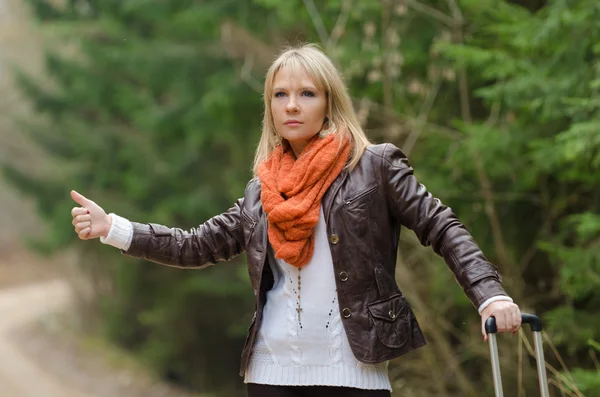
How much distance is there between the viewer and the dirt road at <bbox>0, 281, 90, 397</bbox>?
14.1m

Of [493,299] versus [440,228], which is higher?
[440,228]

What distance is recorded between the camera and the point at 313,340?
9.40 feet

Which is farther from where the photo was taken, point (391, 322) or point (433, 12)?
point (433, 12)

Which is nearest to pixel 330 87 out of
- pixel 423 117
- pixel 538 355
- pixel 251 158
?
pixel 538 355

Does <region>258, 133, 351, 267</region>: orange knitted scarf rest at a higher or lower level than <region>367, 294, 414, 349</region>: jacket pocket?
higher

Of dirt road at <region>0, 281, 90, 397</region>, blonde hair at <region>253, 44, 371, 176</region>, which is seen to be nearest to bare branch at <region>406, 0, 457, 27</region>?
blonde hair at <region>253, 44, 371, 176</region>

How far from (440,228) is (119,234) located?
1.11 meters

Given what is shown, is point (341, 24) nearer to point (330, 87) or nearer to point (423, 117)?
point (423, 117)

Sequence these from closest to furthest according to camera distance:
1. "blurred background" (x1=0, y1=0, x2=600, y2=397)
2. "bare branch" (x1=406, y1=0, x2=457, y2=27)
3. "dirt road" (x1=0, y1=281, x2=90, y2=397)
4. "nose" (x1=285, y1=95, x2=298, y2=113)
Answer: "nose" (x1=285, y1=95, x2=298, y2=113) < "blurred background" (x1=0, y1=0, x2=600, y2=397) < "bare branch" (x1=406, y1=0, x2=457, y2=27) < "dirt road" (x1=0, y1=281, x2=90, y2=397)

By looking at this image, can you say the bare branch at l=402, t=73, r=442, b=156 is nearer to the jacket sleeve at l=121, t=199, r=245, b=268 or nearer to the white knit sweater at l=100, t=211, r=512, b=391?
the jacket sleeve at l=121, t=199, r=245, b=268

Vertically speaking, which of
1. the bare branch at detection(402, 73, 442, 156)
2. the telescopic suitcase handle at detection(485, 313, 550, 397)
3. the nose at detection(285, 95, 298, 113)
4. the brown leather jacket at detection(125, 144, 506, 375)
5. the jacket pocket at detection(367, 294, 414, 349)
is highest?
the bare branch at detection(402, 73, 442, 156)

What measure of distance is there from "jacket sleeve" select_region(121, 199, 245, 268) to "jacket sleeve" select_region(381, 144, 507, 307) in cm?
58

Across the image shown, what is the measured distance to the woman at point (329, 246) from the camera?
111 inches

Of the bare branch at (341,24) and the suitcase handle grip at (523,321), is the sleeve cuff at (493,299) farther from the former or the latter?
the bare branch at (341,24)
